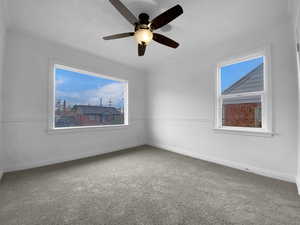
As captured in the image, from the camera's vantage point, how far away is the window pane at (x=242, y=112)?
2.45m

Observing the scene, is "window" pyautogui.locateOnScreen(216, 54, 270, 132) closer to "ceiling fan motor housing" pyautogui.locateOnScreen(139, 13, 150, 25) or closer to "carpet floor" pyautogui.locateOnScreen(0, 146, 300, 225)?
"carpet floor" pyautogui.locateOnScreen(0, 146, 300, 225)

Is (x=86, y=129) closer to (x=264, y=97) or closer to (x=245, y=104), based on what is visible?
(x=245, y=104)

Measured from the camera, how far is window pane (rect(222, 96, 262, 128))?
245 cm

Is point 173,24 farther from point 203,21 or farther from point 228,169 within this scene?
point 228,169

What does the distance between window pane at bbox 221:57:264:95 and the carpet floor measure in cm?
156

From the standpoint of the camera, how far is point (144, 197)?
5.43 feet

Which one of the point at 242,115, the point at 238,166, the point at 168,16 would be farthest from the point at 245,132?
the point at 168,16

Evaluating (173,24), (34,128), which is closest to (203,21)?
(173,24)

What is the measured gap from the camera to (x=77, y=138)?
10.2 feet

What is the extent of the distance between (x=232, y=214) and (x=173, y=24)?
8.73 ft

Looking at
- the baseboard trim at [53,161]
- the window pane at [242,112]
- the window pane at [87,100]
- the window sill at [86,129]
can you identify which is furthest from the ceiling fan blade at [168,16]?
the baseboard trim at [53,161]

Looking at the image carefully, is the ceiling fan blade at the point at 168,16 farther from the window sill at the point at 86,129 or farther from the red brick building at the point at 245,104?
the window sill at the point at 86,129

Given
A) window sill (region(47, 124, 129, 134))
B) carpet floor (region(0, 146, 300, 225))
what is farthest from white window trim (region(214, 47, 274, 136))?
window sill (region(47, 124, 129, 134))

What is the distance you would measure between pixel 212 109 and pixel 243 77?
2.73ft
